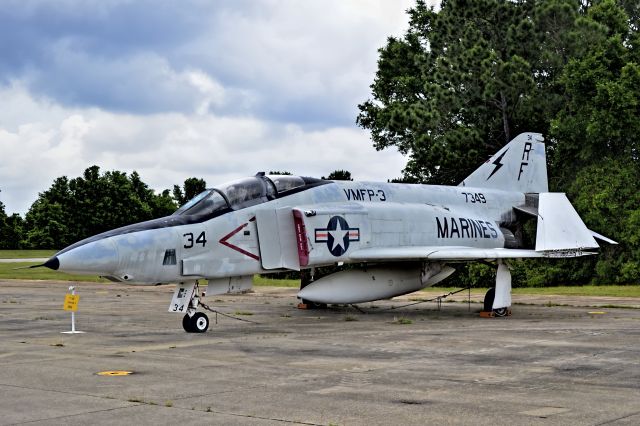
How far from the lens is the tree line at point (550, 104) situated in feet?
121

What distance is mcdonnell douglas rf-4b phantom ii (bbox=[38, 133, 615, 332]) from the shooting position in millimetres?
15195

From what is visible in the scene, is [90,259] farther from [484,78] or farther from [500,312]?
[484,78]

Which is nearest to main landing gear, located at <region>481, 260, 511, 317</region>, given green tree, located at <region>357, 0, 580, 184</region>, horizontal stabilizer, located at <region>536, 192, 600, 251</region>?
horizontal stabilizer, located at <region>536, 192, 600, 251</region>

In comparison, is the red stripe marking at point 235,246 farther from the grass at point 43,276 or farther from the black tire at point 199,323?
the grass at point 43,276

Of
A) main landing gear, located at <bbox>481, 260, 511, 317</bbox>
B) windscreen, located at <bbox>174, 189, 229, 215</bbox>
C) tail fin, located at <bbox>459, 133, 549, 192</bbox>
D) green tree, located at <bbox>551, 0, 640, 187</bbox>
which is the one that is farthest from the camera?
green tree, located at <bbox>551, 0, 640, 187</bbox>

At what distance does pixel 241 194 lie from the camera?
17.2 metres

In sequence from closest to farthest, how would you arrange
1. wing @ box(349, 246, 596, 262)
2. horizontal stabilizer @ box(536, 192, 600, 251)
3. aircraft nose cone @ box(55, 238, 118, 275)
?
aircraft nose cone @ box(55, 238, 118, 275) < wing @ box(349, 246, 596, 262) < horizontal stabilizer @ box(536, 192, 600, 251)

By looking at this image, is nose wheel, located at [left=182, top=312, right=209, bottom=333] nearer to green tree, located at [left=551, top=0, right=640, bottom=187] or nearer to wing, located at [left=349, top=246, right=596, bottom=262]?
wing, located at [left=349, top=246, right=596, bottom=262]

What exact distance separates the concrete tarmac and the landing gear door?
1.42 m

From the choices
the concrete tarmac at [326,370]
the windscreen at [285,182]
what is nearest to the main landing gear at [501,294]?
the concrete tarmac at [326,370]

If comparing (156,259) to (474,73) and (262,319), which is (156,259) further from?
(474,73)

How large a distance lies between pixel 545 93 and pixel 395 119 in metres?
7.60

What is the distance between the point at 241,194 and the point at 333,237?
259cm

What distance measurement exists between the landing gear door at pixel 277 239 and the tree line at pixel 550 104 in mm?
22825
